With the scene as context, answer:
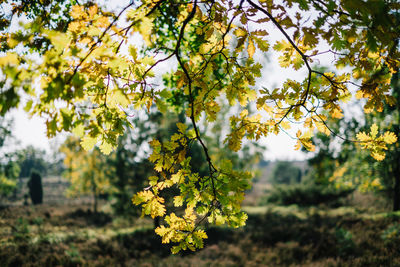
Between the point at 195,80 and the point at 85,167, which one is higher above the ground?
the point at 195,80

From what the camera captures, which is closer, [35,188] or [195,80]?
[195,80]

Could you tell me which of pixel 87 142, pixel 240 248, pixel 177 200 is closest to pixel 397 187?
pixel 240 248

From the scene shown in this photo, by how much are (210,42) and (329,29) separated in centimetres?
79

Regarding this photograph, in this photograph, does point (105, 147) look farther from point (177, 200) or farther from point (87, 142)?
point (177, 200)

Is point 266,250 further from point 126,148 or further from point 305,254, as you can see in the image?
point 126,148

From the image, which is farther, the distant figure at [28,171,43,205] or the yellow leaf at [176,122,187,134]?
the distant figure at [28,171,43,205]

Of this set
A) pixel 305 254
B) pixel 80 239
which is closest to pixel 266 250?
pixel 305 254

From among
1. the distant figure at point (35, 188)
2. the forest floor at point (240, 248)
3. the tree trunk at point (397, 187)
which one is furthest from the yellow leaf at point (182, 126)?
the distant figure at point (35, 188)

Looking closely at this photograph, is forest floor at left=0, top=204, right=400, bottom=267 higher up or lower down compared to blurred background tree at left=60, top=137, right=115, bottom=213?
lower down

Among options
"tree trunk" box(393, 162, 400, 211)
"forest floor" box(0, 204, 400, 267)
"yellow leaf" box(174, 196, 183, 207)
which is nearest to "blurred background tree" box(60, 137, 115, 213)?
"forest floor" box(0, 204, 400, 267)

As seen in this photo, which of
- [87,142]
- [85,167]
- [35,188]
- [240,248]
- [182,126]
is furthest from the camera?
[35,188]

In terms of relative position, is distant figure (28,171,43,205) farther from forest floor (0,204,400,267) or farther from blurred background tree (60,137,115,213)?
forest floor (0,204,400,267)

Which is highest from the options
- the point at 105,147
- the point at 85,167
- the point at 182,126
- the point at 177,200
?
the point at 182,126

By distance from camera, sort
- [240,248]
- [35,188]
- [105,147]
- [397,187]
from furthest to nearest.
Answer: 1. [35,188]
2. [397,187]
3. [240,248]
4. [105,147]
